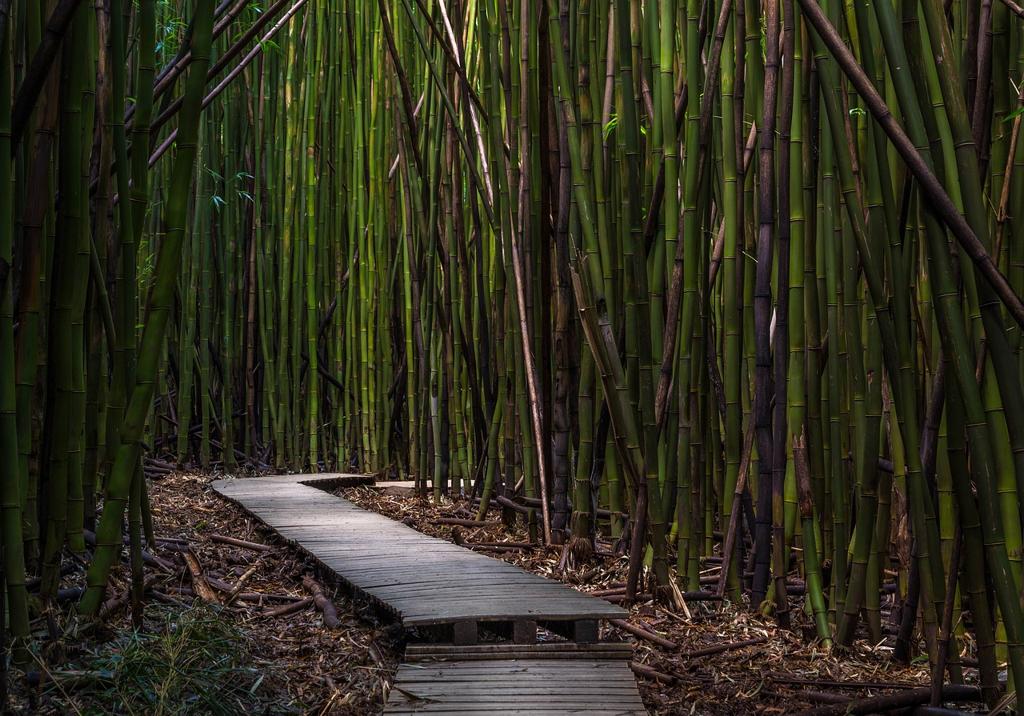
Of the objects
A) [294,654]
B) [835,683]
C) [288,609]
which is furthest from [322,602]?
[835,683]

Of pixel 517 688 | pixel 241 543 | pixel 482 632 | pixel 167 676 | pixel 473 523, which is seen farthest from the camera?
pixel 473 523

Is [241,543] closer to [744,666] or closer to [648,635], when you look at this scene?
[648,635]

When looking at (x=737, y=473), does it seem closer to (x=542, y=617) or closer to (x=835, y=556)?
(x=835, y=556)

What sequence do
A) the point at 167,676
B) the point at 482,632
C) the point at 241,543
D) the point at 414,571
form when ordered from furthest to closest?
1. the point at 241,543
2. the point at 414,571
3. the point at 482,632
4. the point at 167,676

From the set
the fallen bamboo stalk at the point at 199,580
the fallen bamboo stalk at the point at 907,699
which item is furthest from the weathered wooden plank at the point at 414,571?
the fallen bamboo stalk at the point at 907,699

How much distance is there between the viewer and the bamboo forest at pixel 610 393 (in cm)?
117

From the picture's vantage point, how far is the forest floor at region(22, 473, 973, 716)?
1152 millimetres

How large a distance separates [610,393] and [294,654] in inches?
26.2

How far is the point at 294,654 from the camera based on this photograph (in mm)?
1458

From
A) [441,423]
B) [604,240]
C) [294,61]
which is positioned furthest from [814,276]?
[294,61]

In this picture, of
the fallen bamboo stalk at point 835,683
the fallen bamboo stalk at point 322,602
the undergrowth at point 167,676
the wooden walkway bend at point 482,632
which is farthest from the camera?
the fallen bamboo stalk at point 322,602

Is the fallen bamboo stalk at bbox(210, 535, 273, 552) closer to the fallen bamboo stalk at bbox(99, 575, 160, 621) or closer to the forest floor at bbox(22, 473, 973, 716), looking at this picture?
the forest floor at bbox(22, 473, 973, 716)

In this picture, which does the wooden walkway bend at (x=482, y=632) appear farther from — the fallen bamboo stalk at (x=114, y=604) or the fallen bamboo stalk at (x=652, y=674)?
the fallen bamboo stalk at (x=114, y=604)

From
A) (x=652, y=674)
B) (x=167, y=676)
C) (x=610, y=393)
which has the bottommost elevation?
(x=652, y=674)
